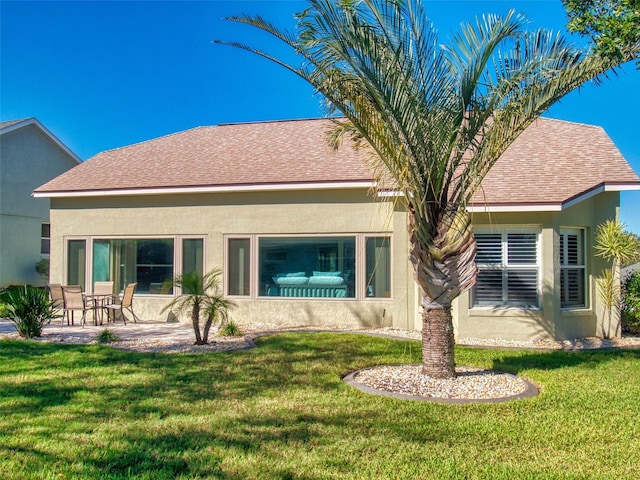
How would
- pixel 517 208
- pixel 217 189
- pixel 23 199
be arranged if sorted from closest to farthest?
pixel 517 208 → pixel 217 189 → pixel 23 199

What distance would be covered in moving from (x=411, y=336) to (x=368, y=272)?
2.23 meters

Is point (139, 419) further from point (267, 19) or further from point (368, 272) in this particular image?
point (368, 272)

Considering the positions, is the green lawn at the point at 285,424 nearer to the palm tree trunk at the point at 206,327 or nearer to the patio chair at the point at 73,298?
the palm tree trunk at the point at 206,327

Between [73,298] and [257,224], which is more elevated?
[257,224]

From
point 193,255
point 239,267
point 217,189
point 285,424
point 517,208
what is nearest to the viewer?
point 285,424

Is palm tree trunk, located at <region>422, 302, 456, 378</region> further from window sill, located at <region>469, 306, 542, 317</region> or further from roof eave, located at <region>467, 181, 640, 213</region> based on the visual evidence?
window sill, located at <region>469, 306, 542, 317</region>

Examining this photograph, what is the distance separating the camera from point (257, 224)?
14242mm

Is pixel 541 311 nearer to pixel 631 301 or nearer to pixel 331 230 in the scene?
pixel 631 301

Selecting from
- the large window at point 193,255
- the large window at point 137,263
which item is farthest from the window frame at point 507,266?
the large window at point 137,263

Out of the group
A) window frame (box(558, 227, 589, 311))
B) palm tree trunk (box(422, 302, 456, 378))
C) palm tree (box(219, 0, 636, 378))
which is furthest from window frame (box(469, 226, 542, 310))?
palm tree (box(219, 0, 636, 378))

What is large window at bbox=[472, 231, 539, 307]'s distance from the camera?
11852mm

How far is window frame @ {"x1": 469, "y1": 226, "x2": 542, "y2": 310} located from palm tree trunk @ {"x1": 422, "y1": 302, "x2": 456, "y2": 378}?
4.58 m

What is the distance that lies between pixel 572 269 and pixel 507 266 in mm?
1964

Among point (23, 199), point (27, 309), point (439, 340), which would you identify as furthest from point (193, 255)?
point (23, 199)
